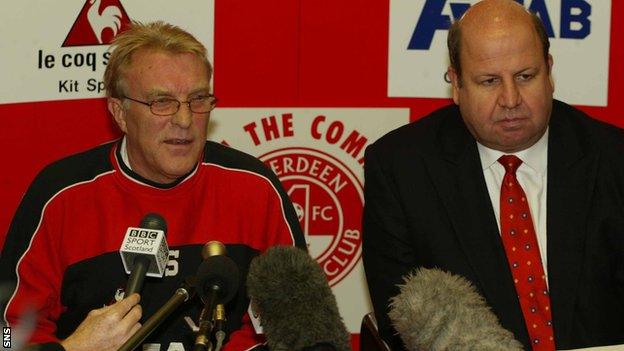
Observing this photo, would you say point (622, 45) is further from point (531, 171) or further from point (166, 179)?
point (166, 179)

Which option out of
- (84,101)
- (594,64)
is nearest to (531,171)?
(594,64)

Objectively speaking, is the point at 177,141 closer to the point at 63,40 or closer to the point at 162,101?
the point at 162,101

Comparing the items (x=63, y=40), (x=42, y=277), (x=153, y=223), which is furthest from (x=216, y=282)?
(x=63, y=40)

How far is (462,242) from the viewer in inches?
133

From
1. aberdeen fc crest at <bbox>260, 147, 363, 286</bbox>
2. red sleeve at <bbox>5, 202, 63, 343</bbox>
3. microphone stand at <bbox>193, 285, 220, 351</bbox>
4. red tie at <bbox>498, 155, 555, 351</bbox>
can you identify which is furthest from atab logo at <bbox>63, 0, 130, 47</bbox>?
microphone stand at <bbox>193, 285, 220, 351</bbox>

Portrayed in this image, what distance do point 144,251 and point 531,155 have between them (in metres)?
1.53

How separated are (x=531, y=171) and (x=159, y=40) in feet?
4.46

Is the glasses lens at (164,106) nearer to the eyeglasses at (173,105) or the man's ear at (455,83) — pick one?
the eyeglasses at (173,105)

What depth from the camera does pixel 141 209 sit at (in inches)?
133

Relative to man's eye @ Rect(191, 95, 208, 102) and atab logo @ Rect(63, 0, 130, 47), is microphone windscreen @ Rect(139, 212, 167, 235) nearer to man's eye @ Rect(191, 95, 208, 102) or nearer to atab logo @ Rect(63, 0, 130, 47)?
man's eye @ Rect(191, 95, 208, 102)

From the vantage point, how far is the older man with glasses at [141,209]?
10.9 ft

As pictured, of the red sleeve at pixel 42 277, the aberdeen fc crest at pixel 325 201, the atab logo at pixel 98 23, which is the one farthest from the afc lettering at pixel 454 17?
the red sleeve at pixel 42 277

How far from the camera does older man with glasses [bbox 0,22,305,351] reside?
333 centimetres

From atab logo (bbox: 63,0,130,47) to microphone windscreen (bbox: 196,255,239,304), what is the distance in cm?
196
